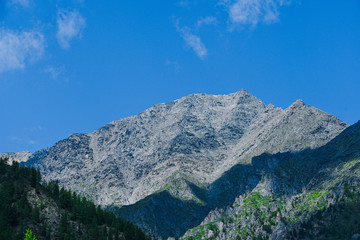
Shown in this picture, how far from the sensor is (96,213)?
189750mm

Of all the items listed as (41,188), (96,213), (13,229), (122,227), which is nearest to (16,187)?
(41,188)

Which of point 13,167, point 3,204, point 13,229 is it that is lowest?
point 13,229

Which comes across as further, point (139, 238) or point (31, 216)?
point (139, 238)

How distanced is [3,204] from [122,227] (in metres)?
57.8

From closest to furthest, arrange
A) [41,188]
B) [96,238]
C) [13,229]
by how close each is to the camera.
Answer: [13,229] → [96,238] → [41,188]

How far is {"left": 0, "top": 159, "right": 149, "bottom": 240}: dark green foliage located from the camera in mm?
156125

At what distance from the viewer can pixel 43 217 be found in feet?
543

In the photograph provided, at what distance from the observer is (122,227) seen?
628ft

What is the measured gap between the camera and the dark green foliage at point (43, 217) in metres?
156

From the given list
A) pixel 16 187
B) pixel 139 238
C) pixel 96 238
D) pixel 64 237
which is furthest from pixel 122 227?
pixel 16 187

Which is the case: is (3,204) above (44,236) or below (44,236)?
above

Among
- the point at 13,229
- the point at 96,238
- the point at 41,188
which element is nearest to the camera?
the point at 13,229

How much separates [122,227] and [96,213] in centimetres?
1464

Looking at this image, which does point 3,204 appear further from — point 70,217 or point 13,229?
point 70,217
